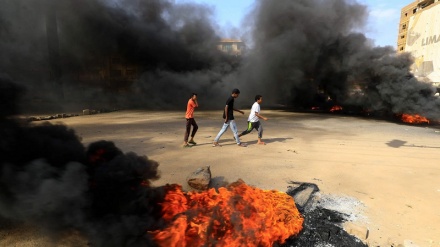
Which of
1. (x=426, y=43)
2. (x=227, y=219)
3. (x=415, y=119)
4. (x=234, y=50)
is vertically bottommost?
(x=227, y=219)

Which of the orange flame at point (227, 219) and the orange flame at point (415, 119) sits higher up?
the orange flame at point (415, 119)

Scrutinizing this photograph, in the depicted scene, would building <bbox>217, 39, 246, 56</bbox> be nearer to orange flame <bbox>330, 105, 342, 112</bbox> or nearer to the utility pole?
orange flame <bbox>330, 105, 342, 112</bbox>

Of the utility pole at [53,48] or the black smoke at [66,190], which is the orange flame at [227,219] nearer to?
the black smoke at [66,190]

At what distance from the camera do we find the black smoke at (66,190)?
2.77 metres

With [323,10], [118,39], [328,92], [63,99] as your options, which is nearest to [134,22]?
[118,39]

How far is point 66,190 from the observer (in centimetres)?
280

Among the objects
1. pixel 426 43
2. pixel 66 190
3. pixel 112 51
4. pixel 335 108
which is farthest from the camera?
pixel 426 43

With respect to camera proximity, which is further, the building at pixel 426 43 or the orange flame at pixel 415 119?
the building at pixel 426 43

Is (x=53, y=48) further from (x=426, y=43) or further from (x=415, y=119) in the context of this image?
(x=426, y=43)

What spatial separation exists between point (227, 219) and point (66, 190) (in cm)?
178

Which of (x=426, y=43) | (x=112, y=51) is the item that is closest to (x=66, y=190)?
(x=112, y=51)

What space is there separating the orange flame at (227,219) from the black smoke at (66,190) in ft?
0.65

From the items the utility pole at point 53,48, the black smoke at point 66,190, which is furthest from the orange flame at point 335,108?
the utility pole at point 53,48

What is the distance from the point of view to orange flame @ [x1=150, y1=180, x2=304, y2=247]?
2.88 m
